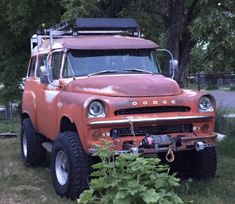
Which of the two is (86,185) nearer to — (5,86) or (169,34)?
(169,34)

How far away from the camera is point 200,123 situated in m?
7.45

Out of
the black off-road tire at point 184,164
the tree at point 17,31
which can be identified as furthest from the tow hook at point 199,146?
the tree at point 17,31

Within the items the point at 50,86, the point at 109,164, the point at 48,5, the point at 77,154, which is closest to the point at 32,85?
the point at 50,86

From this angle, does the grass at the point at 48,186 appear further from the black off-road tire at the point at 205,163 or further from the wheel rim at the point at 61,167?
the wheel rim at the point at 61,167

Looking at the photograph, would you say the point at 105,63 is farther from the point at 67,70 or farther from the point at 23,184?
the point at 23,184

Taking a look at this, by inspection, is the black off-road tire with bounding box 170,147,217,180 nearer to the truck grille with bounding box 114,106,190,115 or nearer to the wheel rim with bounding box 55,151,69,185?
the truck grille with bounding box 114,106,190,115

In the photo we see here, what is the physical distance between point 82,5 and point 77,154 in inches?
152

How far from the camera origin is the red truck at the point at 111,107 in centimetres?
692

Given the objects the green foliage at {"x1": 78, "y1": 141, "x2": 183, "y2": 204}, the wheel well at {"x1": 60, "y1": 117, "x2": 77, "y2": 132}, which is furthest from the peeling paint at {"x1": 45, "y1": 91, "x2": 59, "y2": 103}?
the green foliage at {"x1": 78, "y1": 141, "x2": 183, "y2": 204}

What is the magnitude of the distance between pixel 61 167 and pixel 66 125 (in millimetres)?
601

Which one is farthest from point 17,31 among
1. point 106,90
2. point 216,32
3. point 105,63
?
point 106,90

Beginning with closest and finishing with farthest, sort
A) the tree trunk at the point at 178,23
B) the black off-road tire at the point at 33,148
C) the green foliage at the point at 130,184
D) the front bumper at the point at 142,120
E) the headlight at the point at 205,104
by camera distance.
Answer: the green foliage at the point at 130,184
the front bumper at the point at 142,120
the headlight at the point at 205,104
the black off-road tire at the point at 33,148
the tree trunk at the point at 178,23

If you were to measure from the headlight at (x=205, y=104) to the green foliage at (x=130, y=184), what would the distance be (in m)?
1.88

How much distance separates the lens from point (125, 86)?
729cm
